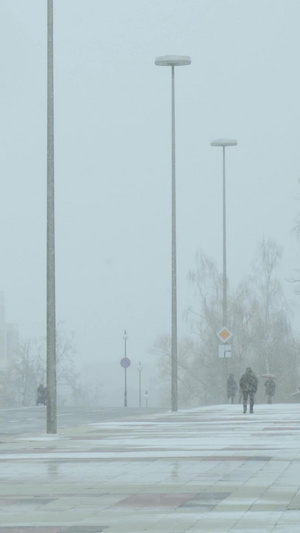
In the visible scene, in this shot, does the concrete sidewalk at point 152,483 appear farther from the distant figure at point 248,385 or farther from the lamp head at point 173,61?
the lamp head at point 173,61

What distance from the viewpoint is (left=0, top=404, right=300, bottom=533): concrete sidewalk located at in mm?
12773

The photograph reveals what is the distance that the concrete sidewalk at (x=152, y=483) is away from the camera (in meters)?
12.8

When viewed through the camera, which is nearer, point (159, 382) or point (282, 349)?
point (282, 349)

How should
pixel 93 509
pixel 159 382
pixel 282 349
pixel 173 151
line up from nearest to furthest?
1. pixel 93 509
2. pixel 173 151
3. pixel 282 349
4. pixel 159 382

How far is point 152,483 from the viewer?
56.1 feet

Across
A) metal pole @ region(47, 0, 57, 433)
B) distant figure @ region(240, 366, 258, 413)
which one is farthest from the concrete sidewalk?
distant figure @ region(240, 366, 258, 413)

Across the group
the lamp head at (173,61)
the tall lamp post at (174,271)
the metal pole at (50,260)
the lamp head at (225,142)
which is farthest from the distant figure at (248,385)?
the lamp head at (225,142)

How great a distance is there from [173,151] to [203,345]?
49.1 meters

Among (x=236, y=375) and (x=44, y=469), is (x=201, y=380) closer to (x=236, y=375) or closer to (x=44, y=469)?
(x=236, y=375)

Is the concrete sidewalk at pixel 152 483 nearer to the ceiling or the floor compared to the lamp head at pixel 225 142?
nearer to the floor

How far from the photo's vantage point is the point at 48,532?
39.9 feet

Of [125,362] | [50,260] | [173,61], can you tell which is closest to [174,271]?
[173,61]

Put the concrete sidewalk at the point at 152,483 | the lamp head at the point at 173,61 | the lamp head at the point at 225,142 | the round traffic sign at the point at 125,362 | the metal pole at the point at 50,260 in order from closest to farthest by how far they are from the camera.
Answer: the concrete sidewalk at the point at 152,483 → the metal pole at the point at 50,260 → the lamp head at the point at 173,61 → the lamp head at the point at 225,142 → the round traffic sign at the point at 125,362

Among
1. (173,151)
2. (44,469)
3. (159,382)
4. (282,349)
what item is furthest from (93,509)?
(159,382)
